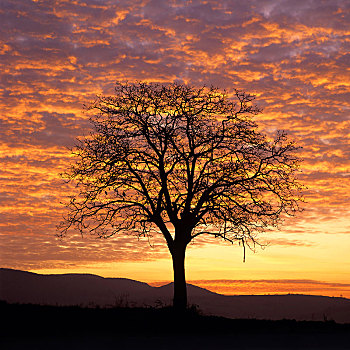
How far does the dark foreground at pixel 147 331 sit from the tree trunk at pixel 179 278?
0.78 metres

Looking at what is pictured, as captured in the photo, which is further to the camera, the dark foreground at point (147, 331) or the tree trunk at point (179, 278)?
the tree trunk at point (179, 278)

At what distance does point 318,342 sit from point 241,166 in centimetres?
1119

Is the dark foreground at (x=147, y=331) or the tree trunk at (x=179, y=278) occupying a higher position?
the tree trunk at (x=179, y=278)

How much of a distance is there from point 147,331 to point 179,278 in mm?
6890

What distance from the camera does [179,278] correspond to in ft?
90.3

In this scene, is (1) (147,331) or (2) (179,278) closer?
(1) (147,331)

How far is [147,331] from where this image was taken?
20797mm

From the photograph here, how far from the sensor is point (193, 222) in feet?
92.3

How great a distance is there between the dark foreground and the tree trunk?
777 mm

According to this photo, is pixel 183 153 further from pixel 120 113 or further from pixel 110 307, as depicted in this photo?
pixel 110 307

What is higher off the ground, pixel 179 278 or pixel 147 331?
pixel 179 278

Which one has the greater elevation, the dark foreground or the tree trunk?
the tree trunk

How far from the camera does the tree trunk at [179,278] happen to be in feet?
88.7

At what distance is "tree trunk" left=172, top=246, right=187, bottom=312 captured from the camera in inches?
1064
